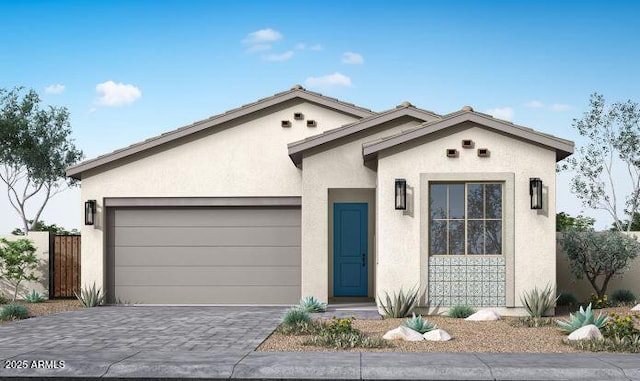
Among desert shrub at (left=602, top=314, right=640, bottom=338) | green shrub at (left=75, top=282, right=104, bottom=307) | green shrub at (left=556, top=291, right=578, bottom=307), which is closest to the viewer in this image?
desert shrub at (left=602, top=314, right=640, bottom=338)

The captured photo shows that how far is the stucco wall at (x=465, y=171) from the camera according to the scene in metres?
14.9

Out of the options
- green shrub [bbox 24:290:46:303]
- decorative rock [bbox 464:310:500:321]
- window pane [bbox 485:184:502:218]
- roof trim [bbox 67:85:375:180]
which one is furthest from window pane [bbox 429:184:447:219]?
green shrub [bbox 24:290:46:303]

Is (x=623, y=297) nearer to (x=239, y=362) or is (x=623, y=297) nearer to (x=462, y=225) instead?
(x=462, y=225)

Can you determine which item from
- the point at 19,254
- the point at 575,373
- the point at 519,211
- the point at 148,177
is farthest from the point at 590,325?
the point at 19,254

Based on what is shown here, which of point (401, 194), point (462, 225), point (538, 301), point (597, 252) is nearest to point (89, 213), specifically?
point (401, 194)

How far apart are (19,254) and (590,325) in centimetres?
1387

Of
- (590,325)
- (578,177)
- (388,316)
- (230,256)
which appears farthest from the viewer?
(578,177)

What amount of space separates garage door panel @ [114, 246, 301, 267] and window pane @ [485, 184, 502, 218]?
16.2 feet

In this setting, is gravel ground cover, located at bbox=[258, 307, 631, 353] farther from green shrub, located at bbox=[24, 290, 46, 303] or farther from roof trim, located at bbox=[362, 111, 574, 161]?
green shrub, located at bbox=[24, 290, 46, 303]

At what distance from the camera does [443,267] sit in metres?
15.0

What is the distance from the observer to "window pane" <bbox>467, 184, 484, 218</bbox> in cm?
1499

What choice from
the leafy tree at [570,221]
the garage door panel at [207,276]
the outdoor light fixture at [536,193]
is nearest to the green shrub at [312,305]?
the garage door panel at [207,276]

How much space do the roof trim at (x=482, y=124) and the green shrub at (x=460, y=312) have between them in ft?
11.4

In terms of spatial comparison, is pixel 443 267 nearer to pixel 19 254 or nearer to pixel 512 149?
pixel 512 149
